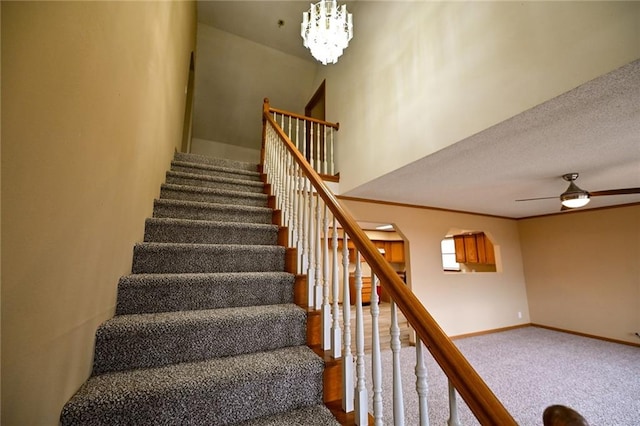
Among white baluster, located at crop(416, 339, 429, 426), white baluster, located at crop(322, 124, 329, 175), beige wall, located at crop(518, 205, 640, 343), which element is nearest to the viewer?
white baluster, located at crop(416, 339, 429, 426)

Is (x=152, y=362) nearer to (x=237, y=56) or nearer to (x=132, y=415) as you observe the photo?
(x=132, y=415)

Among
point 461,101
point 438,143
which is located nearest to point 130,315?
point 438,143

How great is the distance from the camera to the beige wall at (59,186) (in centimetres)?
57

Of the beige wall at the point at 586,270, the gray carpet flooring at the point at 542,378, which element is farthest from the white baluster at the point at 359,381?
the beige wall at the point at 586,270

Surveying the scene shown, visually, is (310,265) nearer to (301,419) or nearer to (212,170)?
(301,419)

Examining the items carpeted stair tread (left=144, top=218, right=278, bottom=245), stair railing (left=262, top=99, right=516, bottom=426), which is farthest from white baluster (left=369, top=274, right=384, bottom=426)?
carpeted stair tread (left=144, top=218, right=278, bottom=245)

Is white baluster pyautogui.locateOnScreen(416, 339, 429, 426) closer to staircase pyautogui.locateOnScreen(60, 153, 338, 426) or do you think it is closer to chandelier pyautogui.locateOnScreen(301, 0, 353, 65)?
staircase pyautogui.locateOnScreen(60, 153, 338, 426)

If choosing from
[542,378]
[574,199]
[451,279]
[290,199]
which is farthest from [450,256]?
[290,199]

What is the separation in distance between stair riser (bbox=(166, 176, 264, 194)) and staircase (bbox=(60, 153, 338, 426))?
0.79 meters

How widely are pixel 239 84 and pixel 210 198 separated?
3687mm

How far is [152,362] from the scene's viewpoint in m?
1.10

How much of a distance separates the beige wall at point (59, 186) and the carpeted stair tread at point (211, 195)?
38.8 inches

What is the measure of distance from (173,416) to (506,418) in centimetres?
106

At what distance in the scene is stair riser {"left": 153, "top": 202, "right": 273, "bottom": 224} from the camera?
1972 mm
